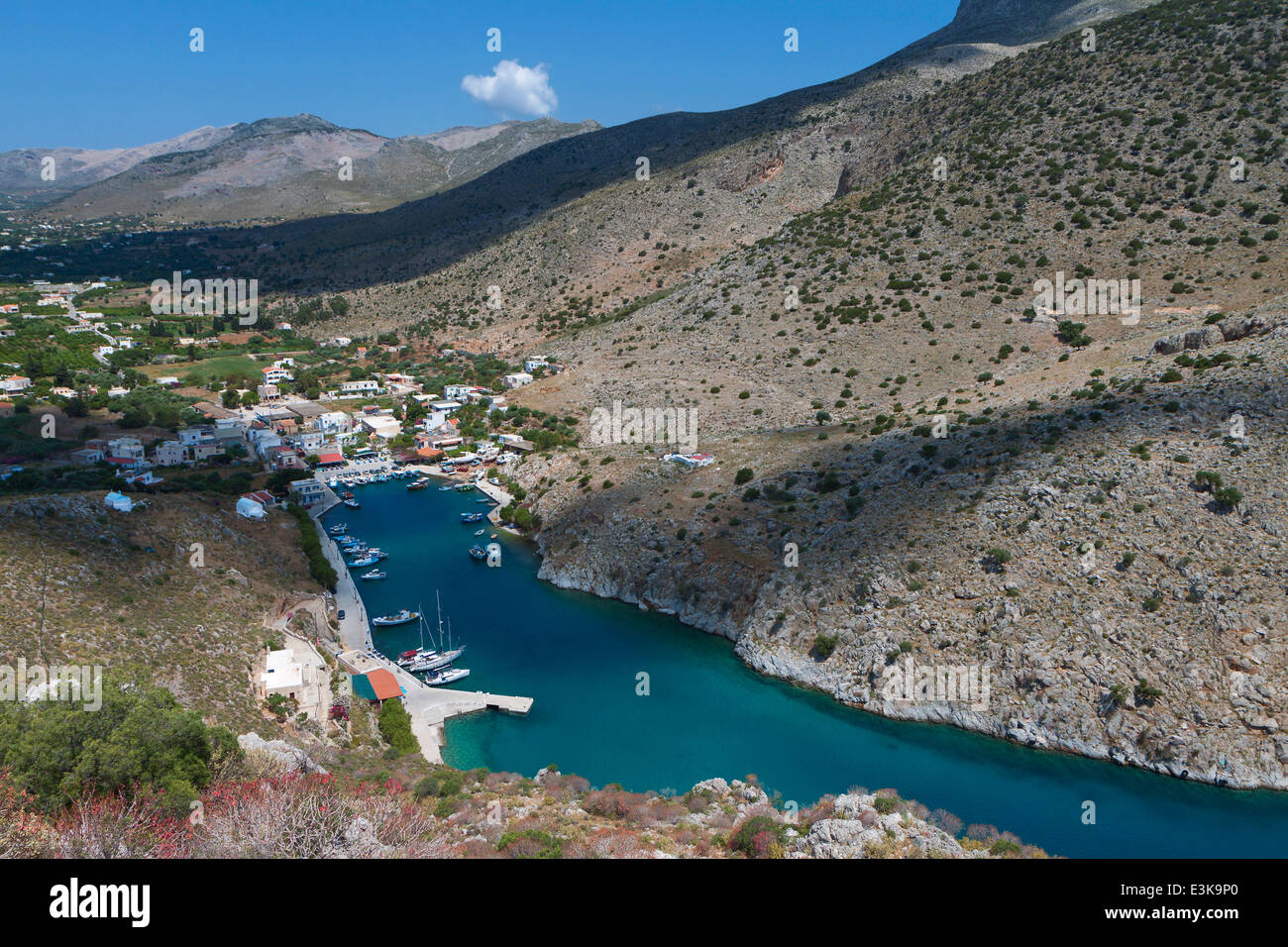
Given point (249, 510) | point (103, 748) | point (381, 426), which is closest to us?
point (103, 748)

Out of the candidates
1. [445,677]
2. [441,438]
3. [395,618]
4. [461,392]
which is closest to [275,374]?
[461,392]

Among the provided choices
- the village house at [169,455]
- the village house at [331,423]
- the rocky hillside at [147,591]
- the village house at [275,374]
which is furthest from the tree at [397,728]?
the village house at [275,374]

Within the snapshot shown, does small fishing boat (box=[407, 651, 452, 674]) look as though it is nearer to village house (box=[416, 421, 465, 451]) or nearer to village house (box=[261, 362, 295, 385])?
village house (box=[416, 421, 465, 451])

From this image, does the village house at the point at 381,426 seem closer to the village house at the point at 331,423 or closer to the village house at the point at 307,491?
the village house at the point at 331,423

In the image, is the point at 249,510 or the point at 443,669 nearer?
the point at 443,669

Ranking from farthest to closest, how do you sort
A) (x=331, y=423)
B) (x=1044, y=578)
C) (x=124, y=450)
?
1. (x=331, y=423)
2. (x=124, y=450)
3. (x=1044, y=578)

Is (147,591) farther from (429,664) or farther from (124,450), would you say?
(124,450)

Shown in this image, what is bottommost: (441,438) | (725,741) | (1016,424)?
(725,741)
